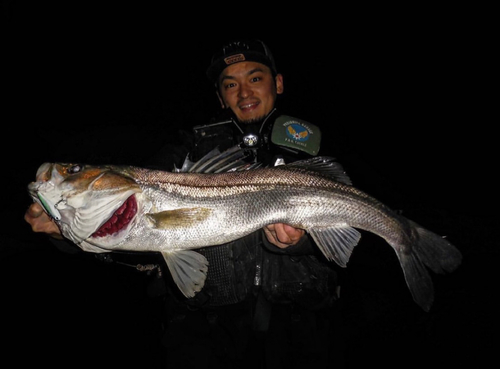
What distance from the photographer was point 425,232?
1806 millimetres

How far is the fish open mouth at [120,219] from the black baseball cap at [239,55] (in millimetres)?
1869

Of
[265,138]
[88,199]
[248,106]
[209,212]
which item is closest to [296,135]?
[265,138]

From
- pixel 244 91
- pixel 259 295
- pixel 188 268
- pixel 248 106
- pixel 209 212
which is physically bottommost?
pixel 259 295

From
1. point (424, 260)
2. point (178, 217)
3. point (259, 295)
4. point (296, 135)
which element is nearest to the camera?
point (178, 217)

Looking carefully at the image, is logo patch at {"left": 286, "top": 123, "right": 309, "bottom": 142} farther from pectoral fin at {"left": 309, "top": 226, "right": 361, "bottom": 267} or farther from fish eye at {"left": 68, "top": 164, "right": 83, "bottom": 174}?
fish eye at {"left": 68, "top": 164, "right": 83, "bottom": 174}

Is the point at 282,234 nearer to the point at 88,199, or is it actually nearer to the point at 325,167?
the point at 325,167

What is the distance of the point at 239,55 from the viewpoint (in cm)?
281

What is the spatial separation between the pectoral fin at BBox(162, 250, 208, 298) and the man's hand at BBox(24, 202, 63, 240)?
2.94 ft

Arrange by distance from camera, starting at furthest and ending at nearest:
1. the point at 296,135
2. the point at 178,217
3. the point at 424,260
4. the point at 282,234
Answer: the point at 296,135 → the point at 282,234 → the point at 424,260 → the point at 178,217

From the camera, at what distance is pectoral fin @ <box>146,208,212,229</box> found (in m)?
1.66

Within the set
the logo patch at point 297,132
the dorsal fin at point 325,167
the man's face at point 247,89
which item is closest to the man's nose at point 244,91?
the man's face at point 247,89

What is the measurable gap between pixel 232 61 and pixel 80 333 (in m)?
5.61

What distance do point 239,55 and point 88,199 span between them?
2.07 meters

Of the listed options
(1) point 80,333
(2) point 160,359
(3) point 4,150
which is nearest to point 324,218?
(2) point 160,359
